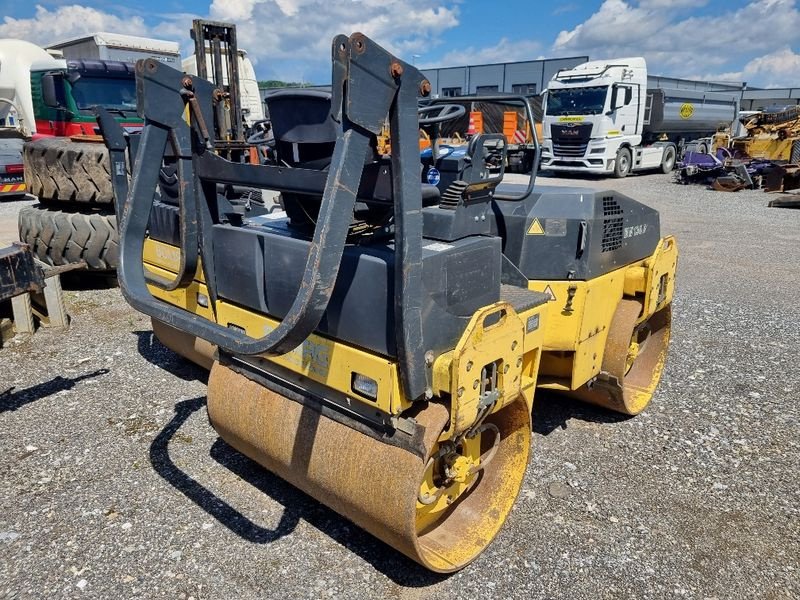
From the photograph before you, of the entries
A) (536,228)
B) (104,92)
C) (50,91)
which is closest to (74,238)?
(50,91)

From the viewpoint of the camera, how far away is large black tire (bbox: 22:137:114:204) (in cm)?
591

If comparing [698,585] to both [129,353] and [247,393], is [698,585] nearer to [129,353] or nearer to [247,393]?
[247,393]

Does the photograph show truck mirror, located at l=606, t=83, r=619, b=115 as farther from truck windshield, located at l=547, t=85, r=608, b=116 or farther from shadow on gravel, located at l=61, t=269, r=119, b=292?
shadow on gravel, located at l=61, t=269, r=119, b=292

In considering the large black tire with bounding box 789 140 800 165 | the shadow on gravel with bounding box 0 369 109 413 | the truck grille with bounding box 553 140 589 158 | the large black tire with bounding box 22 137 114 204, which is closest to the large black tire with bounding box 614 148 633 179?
the truck grille with bounding box 553 140 589 158

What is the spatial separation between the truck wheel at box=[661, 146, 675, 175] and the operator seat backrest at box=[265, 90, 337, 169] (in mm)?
20832

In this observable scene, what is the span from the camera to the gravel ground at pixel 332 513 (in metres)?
2.53

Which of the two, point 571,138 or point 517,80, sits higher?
point 517,80

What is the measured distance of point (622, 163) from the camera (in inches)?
747

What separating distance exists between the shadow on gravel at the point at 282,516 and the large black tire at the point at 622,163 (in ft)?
57.6

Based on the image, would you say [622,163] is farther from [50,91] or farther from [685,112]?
[50,91]

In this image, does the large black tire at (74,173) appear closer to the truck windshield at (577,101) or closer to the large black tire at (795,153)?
the truck windshield at (577,101)

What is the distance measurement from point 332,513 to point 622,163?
1835cm

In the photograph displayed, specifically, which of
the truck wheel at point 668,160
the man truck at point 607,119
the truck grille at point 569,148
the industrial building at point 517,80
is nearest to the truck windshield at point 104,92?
the man truck at point 607,119

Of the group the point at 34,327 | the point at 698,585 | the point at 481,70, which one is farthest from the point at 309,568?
the point at 481,70
